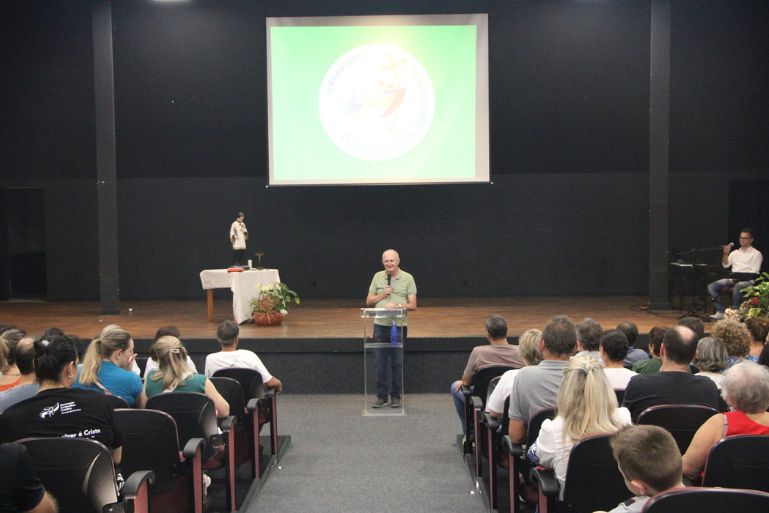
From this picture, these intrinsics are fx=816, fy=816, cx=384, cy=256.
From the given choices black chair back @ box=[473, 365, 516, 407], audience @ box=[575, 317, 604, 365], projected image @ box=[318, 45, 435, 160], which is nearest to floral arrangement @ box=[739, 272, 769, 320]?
Answer: audience @ box=[575, 317, 604, 365]

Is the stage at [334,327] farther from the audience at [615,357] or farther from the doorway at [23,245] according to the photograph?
the audience at [615,357]

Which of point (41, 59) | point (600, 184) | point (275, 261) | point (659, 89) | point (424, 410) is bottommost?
point (424, 410)

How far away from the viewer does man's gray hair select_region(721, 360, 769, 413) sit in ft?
9.59

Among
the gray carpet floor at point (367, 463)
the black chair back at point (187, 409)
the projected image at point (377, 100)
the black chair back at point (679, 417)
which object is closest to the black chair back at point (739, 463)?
the black chair back at point (679, 417)

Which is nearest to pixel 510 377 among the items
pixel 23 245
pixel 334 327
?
pixel 334 327

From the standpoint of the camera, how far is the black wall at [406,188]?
11742mm

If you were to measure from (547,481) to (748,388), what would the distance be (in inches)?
31.7

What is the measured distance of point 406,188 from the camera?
1219 cm

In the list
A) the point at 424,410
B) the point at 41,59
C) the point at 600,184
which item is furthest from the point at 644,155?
the point at 41,59

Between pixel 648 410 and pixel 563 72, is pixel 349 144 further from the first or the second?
pixel 648 410

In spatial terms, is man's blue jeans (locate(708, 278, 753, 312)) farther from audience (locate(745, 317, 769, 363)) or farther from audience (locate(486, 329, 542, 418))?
audience (locate(486, 329, 542, 418))

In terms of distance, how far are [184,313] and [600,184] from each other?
6.23m

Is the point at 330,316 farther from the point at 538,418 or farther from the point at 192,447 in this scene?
the point at 538,418

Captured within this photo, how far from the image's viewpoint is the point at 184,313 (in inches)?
403
